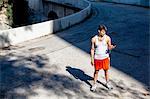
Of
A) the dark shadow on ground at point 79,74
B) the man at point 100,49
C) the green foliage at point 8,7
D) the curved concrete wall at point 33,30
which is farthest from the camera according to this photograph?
the green foliage at point 8,7

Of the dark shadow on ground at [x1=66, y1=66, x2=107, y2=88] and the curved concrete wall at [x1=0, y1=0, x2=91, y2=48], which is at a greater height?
the curved concrete wall at [x1=0, y1=0, x2=91, y2=48]

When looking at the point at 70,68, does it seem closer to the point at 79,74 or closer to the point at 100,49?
the point at 79,74

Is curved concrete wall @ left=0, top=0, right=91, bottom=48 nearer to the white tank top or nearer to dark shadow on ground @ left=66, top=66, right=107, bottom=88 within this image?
dark shadow on ground @ left=66, top=66, right=107, bottom=88

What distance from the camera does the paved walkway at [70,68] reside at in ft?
27.6

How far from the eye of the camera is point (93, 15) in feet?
73.3

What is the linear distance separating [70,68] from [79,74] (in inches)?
Answer: 26.4

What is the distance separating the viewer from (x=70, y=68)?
1041cm

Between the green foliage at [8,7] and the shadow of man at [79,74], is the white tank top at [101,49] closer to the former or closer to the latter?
the shadow of man at [79,74]

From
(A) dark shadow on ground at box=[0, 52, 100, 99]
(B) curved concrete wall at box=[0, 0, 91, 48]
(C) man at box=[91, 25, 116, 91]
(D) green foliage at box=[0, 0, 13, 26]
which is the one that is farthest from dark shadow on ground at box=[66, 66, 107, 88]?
(D) green foliage at box=[0, 0, 13, 26]

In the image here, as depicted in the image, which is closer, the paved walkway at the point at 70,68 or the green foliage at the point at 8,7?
the paved walkway at the point at 70,68

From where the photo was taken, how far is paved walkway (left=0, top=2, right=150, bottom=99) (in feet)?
27.6

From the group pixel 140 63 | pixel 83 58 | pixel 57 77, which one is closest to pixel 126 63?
pixel 140 63

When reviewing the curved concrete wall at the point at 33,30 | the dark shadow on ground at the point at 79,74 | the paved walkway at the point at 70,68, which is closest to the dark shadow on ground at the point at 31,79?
the paved walkway at the point at 70,68

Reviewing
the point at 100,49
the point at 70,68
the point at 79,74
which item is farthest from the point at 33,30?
the point at 100,49
